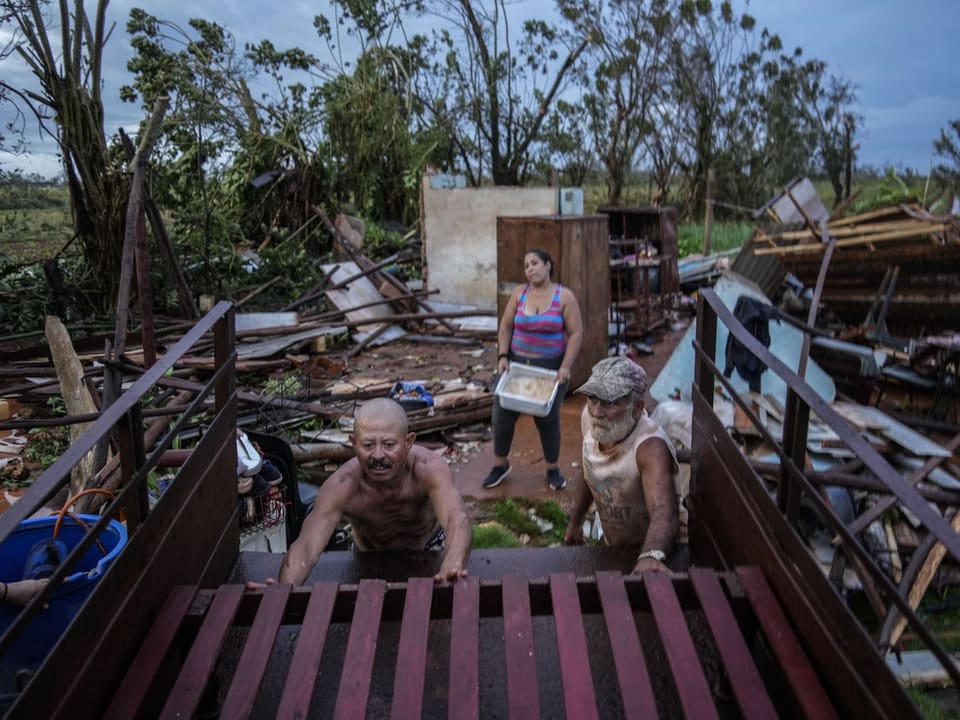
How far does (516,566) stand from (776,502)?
1.24 metres

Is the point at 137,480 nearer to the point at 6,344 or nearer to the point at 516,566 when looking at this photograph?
the point at 516,566

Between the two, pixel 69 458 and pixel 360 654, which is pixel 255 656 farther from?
pixel 69 458

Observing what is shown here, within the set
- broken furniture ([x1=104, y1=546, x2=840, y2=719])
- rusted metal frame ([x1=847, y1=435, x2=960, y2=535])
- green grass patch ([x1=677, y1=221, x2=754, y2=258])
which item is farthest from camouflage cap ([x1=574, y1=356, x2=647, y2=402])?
green grass patch ([x1=677, y1=221, x2=754, y2=258])

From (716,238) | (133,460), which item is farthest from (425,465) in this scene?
(716,238)

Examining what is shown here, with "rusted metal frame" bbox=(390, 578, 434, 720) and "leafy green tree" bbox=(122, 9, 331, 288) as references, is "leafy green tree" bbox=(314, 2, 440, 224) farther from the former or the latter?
"rusted metal frame" bbox=(390, 578, 434, 720)

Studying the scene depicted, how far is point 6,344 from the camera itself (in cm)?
923

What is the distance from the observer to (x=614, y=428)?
11.2ft

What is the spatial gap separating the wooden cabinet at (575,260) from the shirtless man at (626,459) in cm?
418

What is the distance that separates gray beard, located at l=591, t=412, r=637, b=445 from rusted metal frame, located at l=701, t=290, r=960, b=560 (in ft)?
2.65

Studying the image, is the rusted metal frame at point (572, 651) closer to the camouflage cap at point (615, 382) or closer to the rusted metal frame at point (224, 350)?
the camouflage cap at point (615, 382)

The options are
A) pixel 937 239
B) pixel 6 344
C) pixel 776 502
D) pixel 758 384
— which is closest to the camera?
pixel 776 502

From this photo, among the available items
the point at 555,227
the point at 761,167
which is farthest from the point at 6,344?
the point at 761,167

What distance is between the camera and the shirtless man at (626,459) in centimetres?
316

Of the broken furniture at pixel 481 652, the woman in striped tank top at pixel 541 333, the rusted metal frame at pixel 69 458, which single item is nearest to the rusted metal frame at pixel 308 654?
the broken furniture at pixel 481 652
